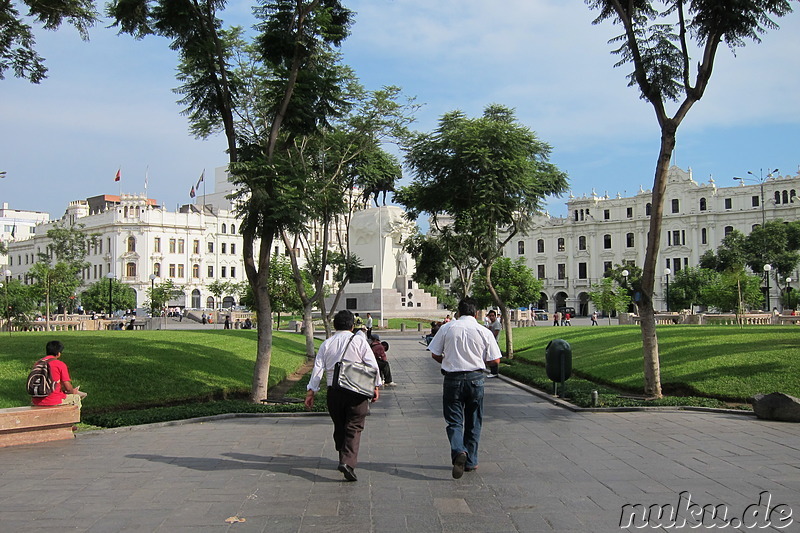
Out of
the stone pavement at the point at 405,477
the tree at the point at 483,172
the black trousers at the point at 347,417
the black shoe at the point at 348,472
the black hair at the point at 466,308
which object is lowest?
the stone pavement at the point at 405,477

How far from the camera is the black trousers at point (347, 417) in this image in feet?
22.4

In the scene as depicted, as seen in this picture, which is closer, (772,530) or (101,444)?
(772,530)

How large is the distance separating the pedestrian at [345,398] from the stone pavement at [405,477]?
0.32 m

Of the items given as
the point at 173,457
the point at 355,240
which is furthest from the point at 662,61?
the point at 355,240

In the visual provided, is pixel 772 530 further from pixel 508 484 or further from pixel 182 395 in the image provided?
pixel 182 395

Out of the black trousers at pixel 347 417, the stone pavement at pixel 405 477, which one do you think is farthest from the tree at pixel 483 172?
the black trousers at pixel 347 417

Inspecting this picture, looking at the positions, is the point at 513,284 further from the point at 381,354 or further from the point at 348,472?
the point at 348,472

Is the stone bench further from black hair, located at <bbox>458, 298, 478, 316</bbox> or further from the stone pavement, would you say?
black hair, located at <bbox>458, 298, 478, 316</bbox>

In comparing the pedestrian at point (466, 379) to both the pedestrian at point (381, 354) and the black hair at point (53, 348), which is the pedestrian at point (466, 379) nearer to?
the black hair at point (53, 348)

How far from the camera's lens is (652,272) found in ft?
41.6

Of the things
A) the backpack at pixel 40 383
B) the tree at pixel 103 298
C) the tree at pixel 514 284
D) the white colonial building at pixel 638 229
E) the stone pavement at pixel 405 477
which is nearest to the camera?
the stone pavement at pixel 405 477

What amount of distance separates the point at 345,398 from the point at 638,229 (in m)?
84.6

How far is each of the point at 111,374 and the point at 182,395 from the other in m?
1.37

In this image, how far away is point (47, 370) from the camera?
9352mm
